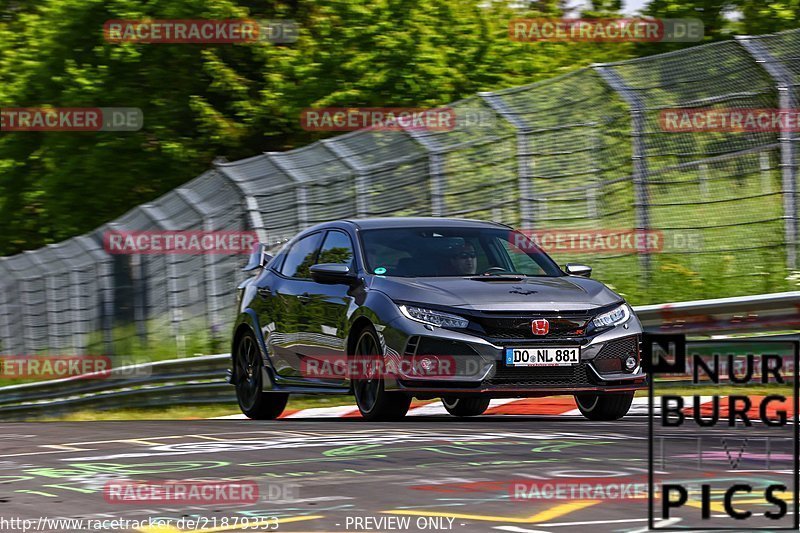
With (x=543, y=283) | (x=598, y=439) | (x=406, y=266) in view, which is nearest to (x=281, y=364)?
(x=406, y=266)

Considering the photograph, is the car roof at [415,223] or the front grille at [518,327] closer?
the front grille at [518,327]

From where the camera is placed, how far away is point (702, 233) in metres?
16.0

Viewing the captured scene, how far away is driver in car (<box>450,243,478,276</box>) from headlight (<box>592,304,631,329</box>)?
1.27 metres

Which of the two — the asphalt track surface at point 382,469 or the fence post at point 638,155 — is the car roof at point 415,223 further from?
the fence post at point 638,155

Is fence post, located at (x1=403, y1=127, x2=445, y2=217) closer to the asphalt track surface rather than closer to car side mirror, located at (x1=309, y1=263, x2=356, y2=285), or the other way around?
car side mirror, located at (x1=309, y1=263, x2=356, y2=285)

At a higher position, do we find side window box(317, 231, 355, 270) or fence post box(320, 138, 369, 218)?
fence post box(320, 138, 369, 218)

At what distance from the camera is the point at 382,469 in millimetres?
8227

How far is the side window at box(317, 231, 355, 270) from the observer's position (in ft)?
40.3

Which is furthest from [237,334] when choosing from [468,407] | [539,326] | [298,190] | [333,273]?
[298,190]

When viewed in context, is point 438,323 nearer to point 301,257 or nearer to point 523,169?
point 301,257

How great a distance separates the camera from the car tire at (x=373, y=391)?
11.0m

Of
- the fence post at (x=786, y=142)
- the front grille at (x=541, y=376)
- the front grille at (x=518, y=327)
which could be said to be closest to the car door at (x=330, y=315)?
the front grille at (x=518, y=327)

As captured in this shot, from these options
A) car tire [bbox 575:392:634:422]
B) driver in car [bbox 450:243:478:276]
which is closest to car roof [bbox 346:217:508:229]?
driver in car [bbox 450:243:478:276]

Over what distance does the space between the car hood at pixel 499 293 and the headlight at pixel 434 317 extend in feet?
0.23
